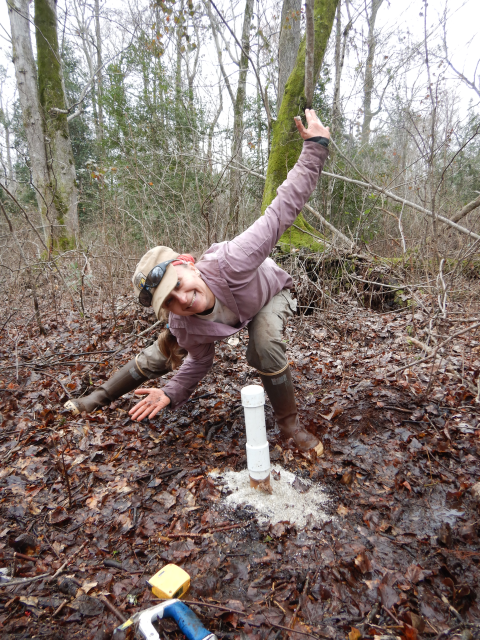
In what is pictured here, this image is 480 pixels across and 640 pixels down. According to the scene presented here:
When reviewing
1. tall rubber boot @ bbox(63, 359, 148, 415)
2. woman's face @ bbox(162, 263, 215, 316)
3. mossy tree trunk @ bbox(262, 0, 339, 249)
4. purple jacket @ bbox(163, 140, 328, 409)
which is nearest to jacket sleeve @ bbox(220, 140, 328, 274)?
purple jacket @ bbox(163, 140, 328, 409)

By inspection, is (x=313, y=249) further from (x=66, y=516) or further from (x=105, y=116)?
(x=105, y=116)

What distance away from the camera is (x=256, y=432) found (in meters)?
2.14

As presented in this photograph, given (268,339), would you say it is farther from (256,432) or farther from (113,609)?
(113,609)

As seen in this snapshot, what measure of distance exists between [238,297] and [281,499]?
1306 mm

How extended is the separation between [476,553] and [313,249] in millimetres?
4408

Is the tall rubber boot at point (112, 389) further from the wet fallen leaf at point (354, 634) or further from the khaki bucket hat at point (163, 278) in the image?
the wet fallen leaf at point (354, 634)

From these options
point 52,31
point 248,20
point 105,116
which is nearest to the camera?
point 52,31

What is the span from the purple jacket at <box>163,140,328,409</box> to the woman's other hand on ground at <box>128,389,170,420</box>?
0.45 meters

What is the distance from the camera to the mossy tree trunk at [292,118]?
542cm

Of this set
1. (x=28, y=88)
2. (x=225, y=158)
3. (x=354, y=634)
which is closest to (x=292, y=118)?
(x=225, y=158)

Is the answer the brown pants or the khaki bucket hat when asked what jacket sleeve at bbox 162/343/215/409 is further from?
the khaki bucket hat

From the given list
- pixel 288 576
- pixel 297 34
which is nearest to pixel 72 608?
pixel 288 576

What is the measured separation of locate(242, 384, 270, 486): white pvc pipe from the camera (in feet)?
6.81

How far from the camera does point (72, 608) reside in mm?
1607
